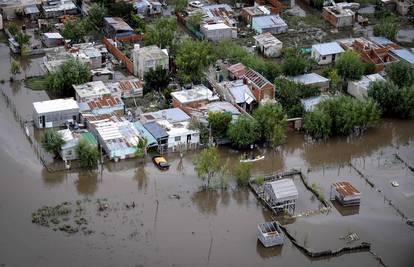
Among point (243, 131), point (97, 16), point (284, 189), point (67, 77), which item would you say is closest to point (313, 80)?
point (243, 131)

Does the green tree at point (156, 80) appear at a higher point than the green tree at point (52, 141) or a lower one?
lower

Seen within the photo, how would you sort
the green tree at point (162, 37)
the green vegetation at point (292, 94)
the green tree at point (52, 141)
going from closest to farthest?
the green tree at point (52, 141)
the green vegetation at point (292, 94)
the green tree at point (162, 37)

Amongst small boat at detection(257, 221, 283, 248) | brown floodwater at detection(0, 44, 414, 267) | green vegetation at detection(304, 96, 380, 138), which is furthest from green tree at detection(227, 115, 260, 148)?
small boat at detection(257, 221, 283, 248)

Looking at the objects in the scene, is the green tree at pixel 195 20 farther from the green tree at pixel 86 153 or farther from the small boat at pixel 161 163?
the green tree at pixel 86 153

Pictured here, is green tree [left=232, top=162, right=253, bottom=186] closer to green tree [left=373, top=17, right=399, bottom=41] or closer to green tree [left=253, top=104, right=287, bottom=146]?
green tree [left=253, top=104, right=287, bottom=146]

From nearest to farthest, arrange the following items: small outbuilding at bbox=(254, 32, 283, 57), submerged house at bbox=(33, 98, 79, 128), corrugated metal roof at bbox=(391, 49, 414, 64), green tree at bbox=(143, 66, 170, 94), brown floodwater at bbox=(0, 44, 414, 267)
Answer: brown floodwater at bbox=(0, 44, 414, 267)
submerged house at bbox=(33, 98, 79, 128)
green tree at bbox=(143, 66, 170, 94)
corrugated metal roof at bbox=(391, 49, 414, 64)
small outbuilding at bbox=(254, 32, 283, 57)

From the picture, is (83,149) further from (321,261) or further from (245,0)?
(245,0)

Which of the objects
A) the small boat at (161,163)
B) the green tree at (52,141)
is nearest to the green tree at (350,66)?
the small boat at (161,163)
